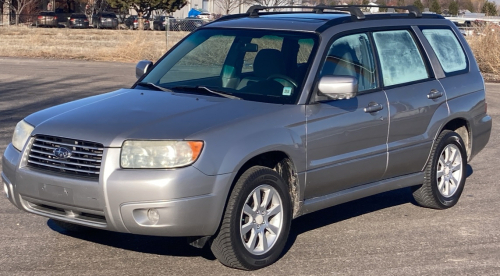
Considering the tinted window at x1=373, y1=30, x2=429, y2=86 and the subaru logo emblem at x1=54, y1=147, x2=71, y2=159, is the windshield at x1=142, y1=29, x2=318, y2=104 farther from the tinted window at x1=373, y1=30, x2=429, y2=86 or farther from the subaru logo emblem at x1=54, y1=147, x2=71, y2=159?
the subaru logo emblem at x1=54, y1=147, x2=71, y2=159

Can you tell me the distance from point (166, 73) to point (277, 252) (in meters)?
1.98

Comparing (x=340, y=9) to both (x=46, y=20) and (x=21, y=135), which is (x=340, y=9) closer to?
(x=21, y=135)

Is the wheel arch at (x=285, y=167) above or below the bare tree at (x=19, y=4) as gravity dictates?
below

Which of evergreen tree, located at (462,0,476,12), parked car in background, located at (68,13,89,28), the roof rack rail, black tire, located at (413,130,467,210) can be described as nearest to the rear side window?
the roof rack rail

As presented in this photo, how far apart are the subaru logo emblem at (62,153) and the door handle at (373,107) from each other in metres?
2.45

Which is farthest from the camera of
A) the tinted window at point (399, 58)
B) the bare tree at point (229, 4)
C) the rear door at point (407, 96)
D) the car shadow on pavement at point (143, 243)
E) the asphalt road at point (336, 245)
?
the bare tree at point (229, 4)

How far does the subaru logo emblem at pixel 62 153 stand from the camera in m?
4.96

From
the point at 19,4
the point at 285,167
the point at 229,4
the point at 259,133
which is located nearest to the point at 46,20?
the point at 19,4

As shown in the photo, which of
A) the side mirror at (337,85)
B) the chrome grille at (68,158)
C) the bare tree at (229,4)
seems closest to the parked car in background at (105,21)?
the bare tree at (229,4)

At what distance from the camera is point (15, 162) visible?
5.26 metres

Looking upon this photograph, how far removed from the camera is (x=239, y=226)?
5113mm

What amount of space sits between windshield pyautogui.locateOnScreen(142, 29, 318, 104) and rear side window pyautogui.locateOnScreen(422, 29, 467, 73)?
1.75m

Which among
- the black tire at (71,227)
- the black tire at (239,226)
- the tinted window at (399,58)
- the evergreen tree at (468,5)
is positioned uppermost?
the evergreen tree at (468,5)

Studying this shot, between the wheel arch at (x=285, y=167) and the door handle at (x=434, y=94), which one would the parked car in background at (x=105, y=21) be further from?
the wheel arch at (x=285, y=167)
